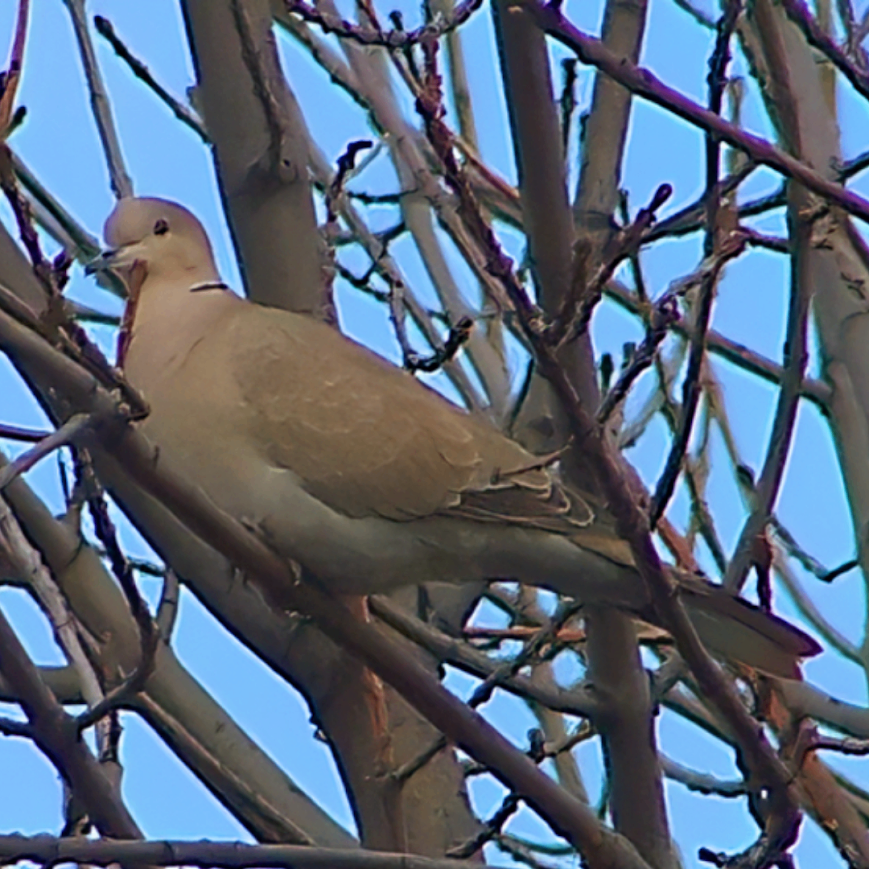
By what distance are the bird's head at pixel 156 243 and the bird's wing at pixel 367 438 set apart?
450 mm

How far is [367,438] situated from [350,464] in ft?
0.23

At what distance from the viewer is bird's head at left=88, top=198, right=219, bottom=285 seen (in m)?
3.31

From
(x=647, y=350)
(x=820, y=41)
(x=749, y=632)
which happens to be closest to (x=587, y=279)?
(x=647, y=350)

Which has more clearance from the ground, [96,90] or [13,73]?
[96,90]

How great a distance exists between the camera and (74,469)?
217cm

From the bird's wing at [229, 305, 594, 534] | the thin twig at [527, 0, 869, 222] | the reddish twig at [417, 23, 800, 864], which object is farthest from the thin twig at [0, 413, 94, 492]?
the bird's wing at [229, 305, 594, 534]

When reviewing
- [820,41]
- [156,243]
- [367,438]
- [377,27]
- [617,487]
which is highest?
[156,243]

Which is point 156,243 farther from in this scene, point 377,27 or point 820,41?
point 820,41

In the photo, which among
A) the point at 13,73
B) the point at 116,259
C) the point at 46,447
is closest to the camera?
the point at 46,447

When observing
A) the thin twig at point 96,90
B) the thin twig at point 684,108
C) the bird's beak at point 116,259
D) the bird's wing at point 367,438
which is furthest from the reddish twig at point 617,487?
the bird's beak at point 116,259

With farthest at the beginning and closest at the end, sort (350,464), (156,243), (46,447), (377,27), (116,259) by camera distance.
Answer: (156,243) < (116,259) < (350,464) < (377,27) < (46,447)

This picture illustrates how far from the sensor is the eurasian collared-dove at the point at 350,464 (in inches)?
106

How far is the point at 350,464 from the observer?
2.84 metres

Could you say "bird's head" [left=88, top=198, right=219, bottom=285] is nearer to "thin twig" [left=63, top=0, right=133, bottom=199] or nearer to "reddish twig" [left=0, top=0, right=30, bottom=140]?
"thin twig" [left=63, top=0, right=133, bottom=199]
